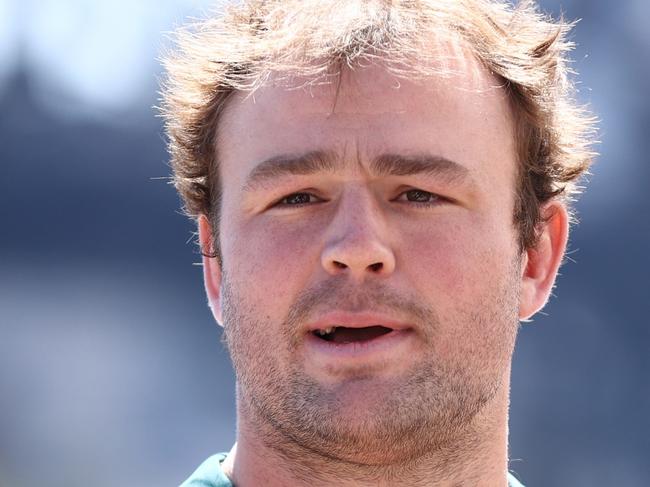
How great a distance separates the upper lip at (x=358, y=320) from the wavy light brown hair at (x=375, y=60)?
54 centimetres

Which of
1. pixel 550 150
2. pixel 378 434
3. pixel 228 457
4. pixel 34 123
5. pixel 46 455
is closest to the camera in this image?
pixel 378 434

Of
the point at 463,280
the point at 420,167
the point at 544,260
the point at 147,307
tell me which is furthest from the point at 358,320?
the point at 147,307

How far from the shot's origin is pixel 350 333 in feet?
8.52

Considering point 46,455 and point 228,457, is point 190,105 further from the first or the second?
point 46,455

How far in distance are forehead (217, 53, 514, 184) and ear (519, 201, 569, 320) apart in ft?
1.15

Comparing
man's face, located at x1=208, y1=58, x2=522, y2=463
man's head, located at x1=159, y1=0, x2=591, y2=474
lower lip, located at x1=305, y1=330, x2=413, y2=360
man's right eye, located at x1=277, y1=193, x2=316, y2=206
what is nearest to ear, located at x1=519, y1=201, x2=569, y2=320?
man's head, located at x1=159, y1=0, x2=591, y2=474

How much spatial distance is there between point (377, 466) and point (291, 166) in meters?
0.75

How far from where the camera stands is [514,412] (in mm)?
6156

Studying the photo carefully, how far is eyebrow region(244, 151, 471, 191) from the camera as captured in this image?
2.65 metres

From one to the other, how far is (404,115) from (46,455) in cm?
393

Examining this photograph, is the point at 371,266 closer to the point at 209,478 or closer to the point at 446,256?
the point at 446,256

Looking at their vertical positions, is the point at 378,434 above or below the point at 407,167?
below

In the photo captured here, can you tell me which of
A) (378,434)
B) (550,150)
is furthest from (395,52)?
(378,434)

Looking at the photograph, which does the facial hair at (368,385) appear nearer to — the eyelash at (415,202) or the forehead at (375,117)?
the eyelash at (415,202)
